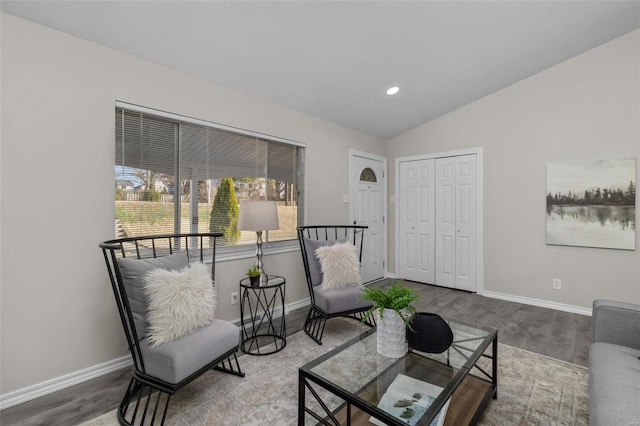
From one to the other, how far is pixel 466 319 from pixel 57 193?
383 centimetres

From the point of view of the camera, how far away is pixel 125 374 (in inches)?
86.0

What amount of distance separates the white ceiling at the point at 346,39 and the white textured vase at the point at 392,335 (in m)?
2.23

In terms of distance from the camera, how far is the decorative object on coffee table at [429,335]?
1.67 m

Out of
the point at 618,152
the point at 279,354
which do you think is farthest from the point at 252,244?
the point at 618,152

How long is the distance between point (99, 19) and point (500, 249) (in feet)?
15.5

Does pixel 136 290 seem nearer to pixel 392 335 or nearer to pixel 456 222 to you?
pixel 392 335

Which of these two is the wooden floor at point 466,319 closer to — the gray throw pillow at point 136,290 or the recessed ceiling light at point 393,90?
the gray throw pillow at point 136,290

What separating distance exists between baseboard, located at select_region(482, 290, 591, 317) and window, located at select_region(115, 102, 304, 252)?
2.91 meters

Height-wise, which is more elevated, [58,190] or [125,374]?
[58,190]

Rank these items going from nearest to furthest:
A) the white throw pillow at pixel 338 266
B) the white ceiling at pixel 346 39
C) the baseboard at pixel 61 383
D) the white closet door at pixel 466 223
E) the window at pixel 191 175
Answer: the baseboard at pixel 61 383 → the white ceiling at pixel 346 39 → the window at pixel 191 175 → the white throw pillow at pixel 338 266 → the white closet door at pixel 466 223

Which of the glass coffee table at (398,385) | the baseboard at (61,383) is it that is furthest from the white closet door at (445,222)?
the baseboard at (61,383)

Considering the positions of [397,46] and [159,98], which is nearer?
[159,98]

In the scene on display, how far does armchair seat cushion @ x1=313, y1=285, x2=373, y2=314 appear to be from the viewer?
2.64 meters

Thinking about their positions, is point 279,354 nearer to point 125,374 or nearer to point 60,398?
point 125,374
